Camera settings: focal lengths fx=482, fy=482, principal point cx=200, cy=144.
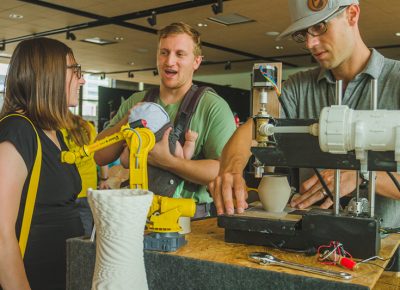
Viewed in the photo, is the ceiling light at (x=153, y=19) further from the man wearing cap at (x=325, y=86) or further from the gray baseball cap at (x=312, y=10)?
the gray baseball cap at (x=312, y=10)

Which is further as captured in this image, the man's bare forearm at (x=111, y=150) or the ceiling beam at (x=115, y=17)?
the ceiling beam at (x=115, y=17)

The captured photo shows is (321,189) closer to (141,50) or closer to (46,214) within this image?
(46,214)

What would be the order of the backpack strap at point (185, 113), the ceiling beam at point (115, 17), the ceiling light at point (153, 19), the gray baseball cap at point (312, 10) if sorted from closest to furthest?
1. the gray baseball cap at point (312, 10)
2. the backpack strap at point (185, 113)
3. the ceiling beam at point (115, 17)
4. the ceiling light at point (153, 19)

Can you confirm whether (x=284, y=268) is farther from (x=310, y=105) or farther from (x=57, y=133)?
(x=57, y=133)

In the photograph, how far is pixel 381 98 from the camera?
5.55ft

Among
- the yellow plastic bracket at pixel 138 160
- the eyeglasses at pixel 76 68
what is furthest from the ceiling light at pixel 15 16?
the yellow plastic bracket at pixel 138 160

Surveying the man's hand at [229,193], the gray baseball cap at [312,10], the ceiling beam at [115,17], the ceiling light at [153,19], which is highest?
the ceiling beam at [115,17]

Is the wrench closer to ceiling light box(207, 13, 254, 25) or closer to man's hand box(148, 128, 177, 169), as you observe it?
man's hand box(148, 128, 177, 169)

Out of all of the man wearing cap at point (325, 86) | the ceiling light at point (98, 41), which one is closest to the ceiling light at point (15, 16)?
the ceiling light at point (98, 41)

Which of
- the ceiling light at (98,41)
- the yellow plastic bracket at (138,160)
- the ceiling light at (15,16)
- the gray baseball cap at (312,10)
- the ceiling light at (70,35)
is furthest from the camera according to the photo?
the ceiling light at (98,41)

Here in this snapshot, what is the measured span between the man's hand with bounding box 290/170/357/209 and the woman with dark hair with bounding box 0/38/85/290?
0.84 meters

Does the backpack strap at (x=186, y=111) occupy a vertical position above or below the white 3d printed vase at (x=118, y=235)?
above

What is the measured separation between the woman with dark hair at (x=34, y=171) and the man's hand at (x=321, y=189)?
2.77 feet

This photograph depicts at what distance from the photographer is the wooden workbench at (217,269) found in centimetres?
98
